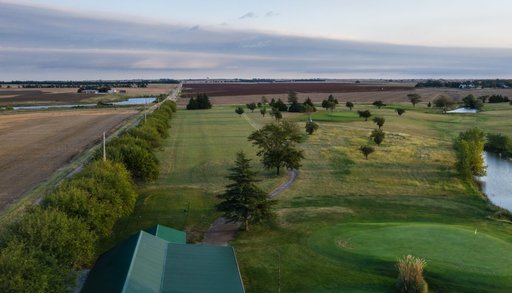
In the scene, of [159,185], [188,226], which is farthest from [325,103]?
[188,226]

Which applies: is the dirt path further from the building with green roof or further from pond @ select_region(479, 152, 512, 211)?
pond @ select_region(479, 152, 512, 211)

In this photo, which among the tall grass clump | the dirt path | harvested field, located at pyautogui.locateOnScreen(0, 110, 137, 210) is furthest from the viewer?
harvested field, located at pyautogui.locateOnScreen(0, 110, 137, 210)

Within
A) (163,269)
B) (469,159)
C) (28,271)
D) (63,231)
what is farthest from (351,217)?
(28,271)

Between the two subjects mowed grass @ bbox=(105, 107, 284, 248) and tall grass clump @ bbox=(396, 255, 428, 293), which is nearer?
tall grass clump @ bbox=(396, 255, 428, 293)

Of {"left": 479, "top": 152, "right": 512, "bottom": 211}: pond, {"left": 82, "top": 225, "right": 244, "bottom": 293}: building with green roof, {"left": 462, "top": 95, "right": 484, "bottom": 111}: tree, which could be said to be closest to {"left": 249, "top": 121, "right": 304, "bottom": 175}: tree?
{"left": 479, "top": 152, "right": 512, "bottom": 211}: pond

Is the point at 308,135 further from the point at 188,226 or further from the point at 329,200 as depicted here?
the point at 188,226

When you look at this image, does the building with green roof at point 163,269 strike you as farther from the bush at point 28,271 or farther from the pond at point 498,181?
the pond at point 498,181
